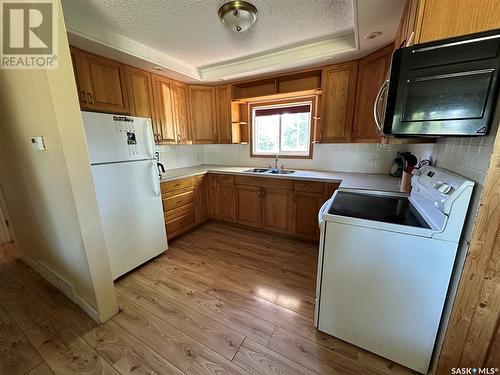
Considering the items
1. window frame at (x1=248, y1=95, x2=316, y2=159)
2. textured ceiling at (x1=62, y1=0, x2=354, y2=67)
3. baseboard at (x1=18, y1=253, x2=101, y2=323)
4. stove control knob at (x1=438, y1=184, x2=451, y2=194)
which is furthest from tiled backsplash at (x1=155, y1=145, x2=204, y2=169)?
stove control knob at (x1=438, y1=184, x2=451, y2=194)

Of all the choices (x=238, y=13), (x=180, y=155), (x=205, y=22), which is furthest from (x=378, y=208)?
(x=180, y=155)

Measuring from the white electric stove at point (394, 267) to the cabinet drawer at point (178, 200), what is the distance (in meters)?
1.97

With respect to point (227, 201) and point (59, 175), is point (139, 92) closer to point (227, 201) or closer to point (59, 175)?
point (59, 175)

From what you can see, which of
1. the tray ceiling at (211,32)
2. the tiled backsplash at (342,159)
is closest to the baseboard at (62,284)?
the tray ceiling at (211,32)

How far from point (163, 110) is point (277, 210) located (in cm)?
207

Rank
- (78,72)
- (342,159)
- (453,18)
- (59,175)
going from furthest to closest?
(342,159) < (78,72) < (59,175) < (453,18)

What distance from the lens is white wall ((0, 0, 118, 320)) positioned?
3.99ft

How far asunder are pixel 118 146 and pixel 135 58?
40.3 inches

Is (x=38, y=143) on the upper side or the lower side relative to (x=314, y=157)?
upper

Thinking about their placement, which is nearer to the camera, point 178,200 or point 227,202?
point 178,200

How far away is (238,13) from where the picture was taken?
1495 millimetres

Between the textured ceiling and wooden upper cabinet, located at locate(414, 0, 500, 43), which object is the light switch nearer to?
the textured ceiling

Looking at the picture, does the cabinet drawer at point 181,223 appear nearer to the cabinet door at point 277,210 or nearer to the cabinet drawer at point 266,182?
the cabinet drawer at point 266,182

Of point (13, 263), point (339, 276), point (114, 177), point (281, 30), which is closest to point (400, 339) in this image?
point (339, 276)
